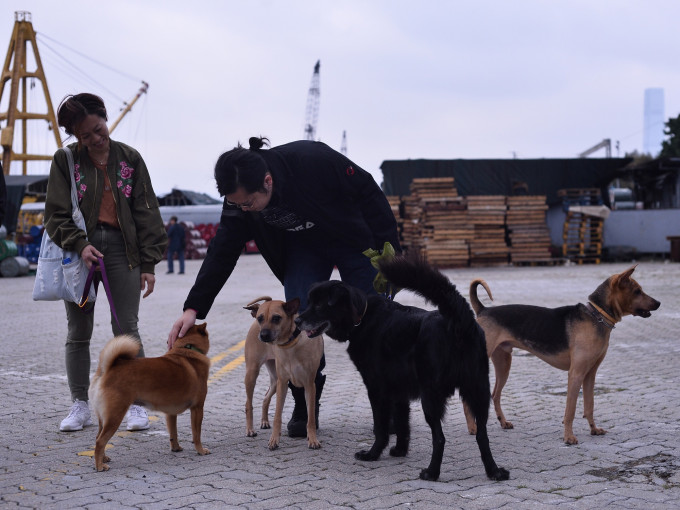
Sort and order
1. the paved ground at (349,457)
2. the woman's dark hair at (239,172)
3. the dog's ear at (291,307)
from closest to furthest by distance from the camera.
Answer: the paved ground at (349,457) < the woman's dark hair at (239,172) < the dog's ear at (291,307)

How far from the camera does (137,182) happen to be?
17.9 ft

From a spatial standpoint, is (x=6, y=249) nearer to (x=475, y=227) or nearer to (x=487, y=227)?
(x=475, y=227)

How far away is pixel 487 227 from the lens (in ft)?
101

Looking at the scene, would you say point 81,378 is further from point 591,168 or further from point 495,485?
point 591,168

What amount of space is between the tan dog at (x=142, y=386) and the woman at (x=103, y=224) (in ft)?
2.51

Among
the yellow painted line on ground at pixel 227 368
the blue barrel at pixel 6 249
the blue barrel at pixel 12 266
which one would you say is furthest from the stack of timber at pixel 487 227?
the yellow painted line on ground at pixel 227 368

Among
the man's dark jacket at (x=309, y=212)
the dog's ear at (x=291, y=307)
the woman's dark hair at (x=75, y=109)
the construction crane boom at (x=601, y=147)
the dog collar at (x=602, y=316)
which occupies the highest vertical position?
the construction crane boom at (x=601, y=147)

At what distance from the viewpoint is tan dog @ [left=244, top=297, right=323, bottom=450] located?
4840 millimetres

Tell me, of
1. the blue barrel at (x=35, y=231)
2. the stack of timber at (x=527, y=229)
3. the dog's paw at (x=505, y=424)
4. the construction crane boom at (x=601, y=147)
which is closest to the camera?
the dog's paw at (x=505, y=424)

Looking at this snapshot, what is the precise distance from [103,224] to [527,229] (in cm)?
2712

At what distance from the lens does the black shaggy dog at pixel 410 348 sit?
402cm

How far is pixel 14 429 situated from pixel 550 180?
33.1 meters

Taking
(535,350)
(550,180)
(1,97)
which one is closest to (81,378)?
(535,350)

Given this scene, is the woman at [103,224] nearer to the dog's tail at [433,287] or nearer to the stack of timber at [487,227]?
the dog's tail at [433,287]
